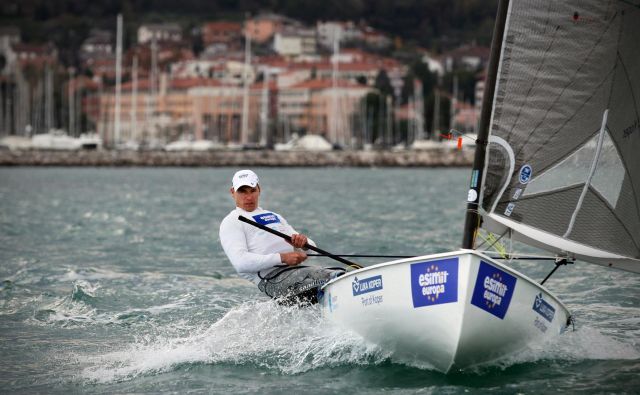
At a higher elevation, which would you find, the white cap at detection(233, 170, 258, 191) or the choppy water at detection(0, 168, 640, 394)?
the white cap at detection(233, 170, 258, 191)

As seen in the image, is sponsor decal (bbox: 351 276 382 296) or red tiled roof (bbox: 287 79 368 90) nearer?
sponsor decal (bbox: 351 276 382 296)

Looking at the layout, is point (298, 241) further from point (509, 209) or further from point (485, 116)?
point (485, 116)

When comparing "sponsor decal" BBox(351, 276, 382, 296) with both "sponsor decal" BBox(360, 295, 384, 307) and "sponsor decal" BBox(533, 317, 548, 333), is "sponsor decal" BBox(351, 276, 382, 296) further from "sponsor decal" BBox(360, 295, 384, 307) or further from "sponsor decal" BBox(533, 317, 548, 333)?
"sponsor decal" BBox(533, 317, 548, 333)

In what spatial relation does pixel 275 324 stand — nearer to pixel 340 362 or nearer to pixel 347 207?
pixel 340 362

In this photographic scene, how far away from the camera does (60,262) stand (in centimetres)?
2017

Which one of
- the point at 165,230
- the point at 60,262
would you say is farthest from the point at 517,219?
the point at 165,230

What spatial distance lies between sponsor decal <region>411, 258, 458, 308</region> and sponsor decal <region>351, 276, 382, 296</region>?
1.21 ft

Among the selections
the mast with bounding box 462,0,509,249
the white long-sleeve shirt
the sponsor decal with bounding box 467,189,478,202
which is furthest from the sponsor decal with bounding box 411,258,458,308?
the white long-sleeve shirt

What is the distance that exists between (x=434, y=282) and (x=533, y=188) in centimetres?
168

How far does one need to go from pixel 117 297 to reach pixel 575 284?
19.3 feet

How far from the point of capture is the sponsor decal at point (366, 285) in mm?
9742

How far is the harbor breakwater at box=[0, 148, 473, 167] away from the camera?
101625mm

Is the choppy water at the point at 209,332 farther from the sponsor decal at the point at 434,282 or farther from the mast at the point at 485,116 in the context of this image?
the mast at the point at 485,116

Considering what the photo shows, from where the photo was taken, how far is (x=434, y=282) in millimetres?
9312
